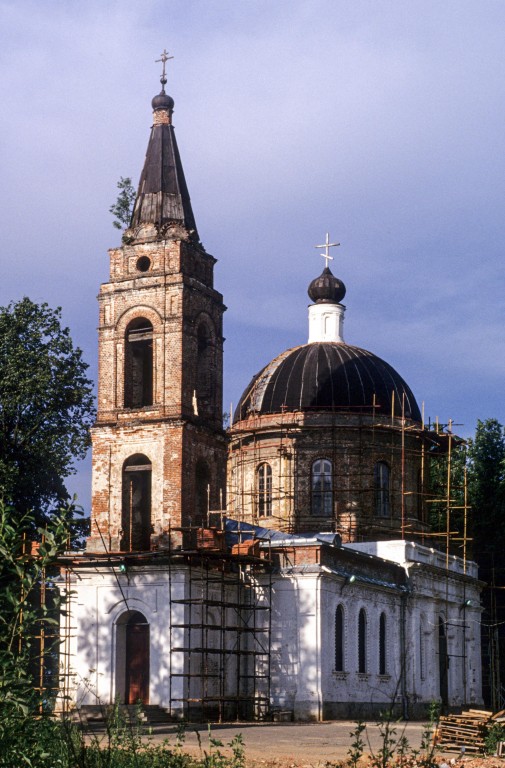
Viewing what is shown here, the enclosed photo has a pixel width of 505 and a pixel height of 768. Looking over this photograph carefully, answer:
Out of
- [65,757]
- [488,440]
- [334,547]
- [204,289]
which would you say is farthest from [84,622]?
[488,440]

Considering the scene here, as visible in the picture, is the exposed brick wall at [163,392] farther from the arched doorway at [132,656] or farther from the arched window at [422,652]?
the arched window at [422,652]

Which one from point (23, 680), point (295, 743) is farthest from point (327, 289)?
point (23, 680)

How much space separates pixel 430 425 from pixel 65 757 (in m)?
30.7

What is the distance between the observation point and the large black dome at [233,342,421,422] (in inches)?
1533

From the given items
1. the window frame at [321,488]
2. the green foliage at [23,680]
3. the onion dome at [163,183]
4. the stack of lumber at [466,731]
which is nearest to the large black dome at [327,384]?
the window frame at [321,488]

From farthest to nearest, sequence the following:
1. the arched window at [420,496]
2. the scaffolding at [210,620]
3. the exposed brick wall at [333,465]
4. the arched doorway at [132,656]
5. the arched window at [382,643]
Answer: the arched window at [420,496] → the exposed brick wall at [333,465] → the arched window at [382,643] → the arched doorway at [132,656] → the scaffolding at [210,620]

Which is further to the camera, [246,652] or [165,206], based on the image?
[165,206]

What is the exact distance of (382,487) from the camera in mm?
38719

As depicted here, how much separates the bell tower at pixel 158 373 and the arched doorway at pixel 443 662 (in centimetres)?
1094

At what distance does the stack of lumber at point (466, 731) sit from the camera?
65.9ft

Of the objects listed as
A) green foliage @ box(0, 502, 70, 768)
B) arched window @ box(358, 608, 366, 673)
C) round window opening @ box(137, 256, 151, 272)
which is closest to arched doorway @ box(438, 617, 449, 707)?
arched window @ box(358, 608, 366, 673)

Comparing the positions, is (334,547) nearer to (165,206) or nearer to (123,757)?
(165,206)

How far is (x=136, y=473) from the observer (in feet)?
103

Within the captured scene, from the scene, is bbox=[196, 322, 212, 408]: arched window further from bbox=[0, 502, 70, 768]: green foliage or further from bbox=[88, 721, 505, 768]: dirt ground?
bbox=[0, 502, 70, 768]: green foliage
